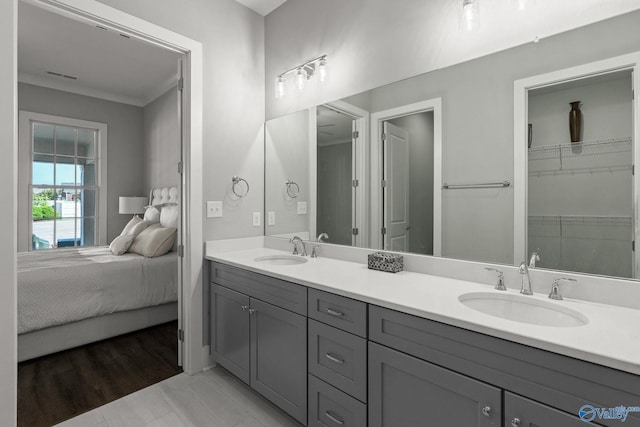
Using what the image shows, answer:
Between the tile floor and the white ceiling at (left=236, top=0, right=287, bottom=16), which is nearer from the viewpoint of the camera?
the tile floor

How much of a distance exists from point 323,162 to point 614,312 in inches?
67.9

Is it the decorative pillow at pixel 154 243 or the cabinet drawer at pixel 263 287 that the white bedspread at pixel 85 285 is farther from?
the cabinet drawer at pixel 263 287

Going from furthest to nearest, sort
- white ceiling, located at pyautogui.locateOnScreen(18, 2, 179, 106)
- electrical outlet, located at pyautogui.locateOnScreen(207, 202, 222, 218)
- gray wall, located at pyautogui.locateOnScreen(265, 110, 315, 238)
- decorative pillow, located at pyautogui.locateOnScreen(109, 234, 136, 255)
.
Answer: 1. decorative pillow, located at pyautogui.locateOnScreen(109, 234, 136, 255)
2. white ceiling, located at pyautogui.locateOnScreen(18, 2, 179, 106)
3. gray wall, located at pyautogui.locateOnScreen(265, 110, 315, 238)
4. electrical outlet, located at pyautogui.locateOnScreen(207, 202, 222, 218)

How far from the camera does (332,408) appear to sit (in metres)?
1.43

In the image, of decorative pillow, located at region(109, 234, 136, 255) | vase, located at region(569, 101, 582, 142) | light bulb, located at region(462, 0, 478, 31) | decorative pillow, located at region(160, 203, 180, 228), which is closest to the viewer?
vase, located at region(569, 101, 582, 142)

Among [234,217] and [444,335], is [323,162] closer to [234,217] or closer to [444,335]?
[234,217]

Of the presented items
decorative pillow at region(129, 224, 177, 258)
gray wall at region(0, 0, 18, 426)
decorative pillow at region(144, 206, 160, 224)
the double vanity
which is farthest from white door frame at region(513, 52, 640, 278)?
decorative pillow at region(144, 206, 160, 224)

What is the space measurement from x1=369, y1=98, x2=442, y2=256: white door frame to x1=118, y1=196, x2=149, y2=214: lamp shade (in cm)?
386

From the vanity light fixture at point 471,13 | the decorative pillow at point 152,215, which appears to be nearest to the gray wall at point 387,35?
the vanity light fixture at point 471,13

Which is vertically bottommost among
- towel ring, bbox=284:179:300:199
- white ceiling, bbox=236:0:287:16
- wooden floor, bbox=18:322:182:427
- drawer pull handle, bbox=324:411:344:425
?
wooden floor, bbox=18:322:182:427

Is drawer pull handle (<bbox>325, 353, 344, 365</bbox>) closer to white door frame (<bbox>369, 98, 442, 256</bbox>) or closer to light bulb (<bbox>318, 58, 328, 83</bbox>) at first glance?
white door frame (<bbox>369, 98, 442, 256</bbox>)

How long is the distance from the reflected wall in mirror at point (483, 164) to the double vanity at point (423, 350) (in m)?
0.20

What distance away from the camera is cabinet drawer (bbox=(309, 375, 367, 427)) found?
1330 mm

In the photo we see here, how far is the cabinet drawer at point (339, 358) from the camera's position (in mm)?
1308
